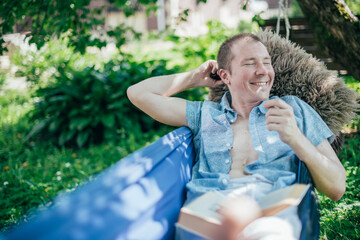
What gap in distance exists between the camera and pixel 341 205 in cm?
264

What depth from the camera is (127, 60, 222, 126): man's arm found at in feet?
7.86

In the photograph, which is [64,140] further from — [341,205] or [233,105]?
[341,205]

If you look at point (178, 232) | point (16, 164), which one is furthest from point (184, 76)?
point (16, 164)

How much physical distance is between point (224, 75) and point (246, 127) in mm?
422

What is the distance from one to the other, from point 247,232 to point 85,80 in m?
4.10

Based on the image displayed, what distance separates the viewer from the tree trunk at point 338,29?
9.84 feet

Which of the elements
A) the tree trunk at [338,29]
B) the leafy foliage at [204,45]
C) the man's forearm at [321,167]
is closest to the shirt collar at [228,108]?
Result: the man's forearm at [321,167]

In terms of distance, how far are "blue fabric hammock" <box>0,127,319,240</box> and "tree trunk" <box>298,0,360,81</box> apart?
1.70m

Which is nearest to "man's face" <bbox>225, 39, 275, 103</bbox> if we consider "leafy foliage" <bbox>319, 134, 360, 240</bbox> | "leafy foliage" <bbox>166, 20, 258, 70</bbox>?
"leafy foliage" <bbox>319, 134, 360, 240</bbox>

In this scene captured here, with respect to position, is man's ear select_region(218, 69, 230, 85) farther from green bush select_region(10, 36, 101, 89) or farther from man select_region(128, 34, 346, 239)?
green bush select_region(10, 36, 101, 89)

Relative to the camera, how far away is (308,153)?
70.2 inches

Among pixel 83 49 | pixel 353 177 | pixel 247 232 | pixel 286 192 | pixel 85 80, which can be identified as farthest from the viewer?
pixel 85 80

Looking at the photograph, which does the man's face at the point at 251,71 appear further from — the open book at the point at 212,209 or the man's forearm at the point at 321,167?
the open book at the point at 212,209

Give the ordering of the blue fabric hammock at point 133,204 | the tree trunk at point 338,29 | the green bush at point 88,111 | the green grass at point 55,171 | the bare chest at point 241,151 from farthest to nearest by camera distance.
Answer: the green bush at point 88,111, the tree trunk at point 338,29, the green grass at point 55,171, the bare chest at point 241,151, the blue fabric hammock at point 133,204
